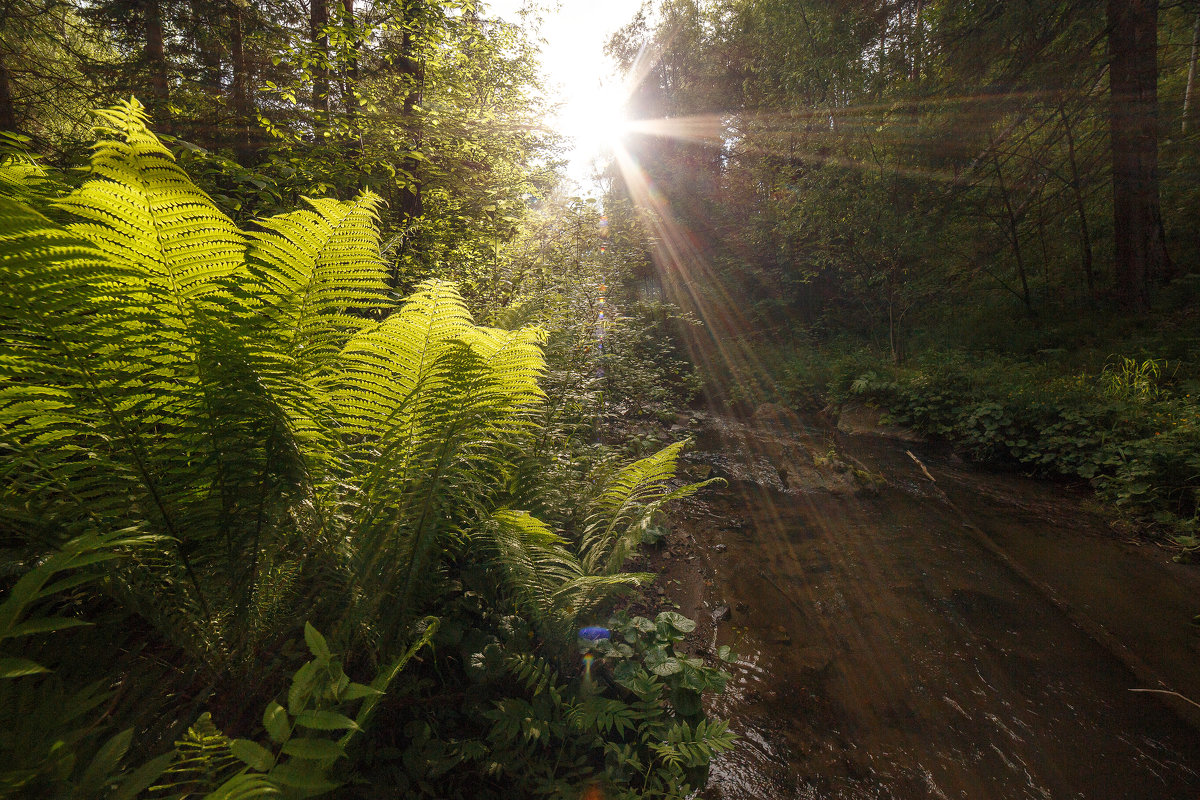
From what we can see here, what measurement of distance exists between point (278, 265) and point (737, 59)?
2043 centimetres

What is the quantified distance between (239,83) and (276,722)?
7.24m

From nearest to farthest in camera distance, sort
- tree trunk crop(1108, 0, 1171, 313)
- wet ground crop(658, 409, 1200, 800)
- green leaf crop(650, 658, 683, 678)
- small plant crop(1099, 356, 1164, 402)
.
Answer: green leaf crop(650, 658, 683, 678) < wet ground crop(658, 409, 1200, 800) < small plant crop(1099, 356, 1164, 402) < tree trunk crop(1108, 0, 1171, 313)

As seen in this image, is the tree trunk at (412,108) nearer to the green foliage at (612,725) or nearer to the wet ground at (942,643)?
the green foliage at (612,725)

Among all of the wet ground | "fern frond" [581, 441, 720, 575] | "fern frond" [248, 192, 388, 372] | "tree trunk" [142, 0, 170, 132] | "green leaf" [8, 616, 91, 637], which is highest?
"tree trunk" [142, 0, 170, 132]

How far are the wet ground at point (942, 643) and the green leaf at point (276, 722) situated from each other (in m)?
1.82

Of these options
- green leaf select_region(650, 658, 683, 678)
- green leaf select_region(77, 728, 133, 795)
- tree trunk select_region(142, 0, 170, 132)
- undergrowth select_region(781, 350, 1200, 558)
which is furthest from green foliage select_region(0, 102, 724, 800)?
tree trunk select_region(142, 0, 170, 132)

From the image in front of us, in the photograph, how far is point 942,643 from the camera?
2.74 metres

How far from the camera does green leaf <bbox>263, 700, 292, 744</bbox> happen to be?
23.4 inches

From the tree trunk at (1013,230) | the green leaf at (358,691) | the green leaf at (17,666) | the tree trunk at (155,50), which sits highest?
the tree trunk at (155,50)

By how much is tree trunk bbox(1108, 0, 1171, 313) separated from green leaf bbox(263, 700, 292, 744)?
982 centimetres

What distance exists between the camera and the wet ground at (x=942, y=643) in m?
1.99

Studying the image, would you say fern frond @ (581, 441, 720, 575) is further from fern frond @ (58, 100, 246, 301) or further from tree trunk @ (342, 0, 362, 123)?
tree trunk @ (342, 0, 362, 123)

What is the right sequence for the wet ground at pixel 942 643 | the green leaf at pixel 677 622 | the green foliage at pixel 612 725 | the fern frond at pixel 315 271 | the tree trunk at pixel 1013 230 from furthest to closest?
1. the tree trunk at pixel 1013 230
2. the wet ground at pixel 942 643
3. the green leaf at pixel 677 622
4. the green foliage at pixel 612 725
5. the fern frond at pixel 315 271

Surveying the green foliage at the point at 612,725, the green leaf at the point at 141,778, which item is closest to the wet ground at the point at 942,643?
the green foliage at the point at 612,725
